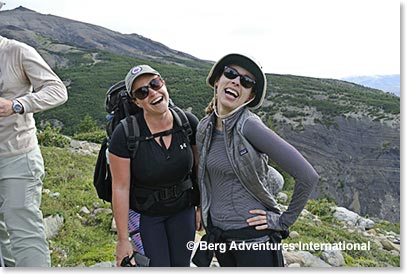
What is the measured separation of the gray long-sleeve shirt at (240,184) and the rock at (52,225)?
1.91m

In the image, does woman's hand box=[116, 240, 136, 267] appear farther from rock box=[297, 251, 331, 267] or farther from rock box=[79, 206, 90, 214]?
rock box=[79, 206, 90, 214]

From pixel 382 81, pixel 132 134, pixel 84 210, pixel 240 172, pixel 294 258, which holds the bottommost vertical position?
pixel 84 210

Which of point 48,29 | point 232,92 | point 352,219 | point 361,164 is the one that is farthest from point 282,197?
point 48,29

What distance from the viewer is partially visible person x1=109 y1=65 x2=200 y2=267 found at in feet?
7.43

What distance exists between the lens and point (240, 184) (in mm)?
2182

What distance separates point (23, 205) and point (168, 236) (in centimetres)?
77

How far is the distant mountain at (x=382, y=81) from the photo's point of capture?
293 cm

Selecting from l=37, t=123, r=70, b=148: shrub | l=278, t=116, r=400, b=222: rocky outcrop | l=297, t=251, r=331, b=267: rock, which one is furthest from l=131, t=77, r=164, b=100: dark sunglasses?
l=37, t=123, r=70, b=148: shrub

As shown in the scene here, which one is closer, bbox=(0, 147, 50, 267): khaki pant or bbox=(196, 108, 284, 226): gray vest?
bbox=(196, 108, 284, 226): gray vest

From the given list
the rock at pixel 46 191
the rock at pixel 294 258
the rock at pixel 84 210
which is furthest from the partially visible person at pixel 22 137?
the rock at pixel 46 191

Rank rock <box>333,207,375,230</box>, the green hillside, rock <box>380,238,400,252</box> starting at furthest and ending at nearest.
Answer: the green hillside → rock <box>333,207,375,230</box> → rock <box>380,238,400,252</box>

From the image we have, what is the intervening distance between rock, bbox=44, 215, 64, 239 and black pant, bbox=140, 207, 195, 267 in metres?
1.57

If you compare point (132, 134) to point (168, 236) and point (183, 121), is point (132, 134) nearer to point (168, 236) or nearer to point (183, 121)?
point (183, 121)

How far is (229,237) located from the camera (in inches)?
88.9
